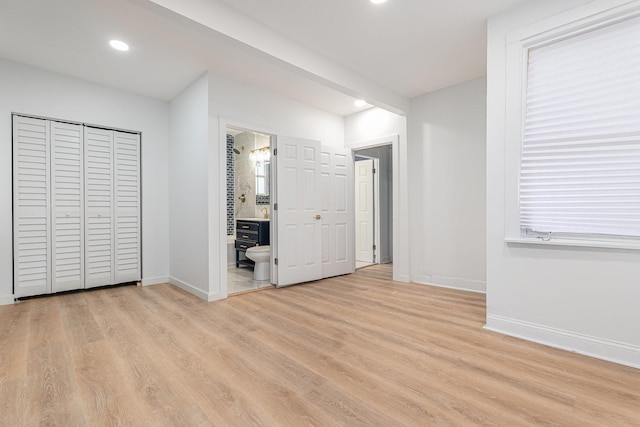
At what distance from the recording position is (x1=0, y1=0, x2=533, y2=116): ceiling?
2.46m

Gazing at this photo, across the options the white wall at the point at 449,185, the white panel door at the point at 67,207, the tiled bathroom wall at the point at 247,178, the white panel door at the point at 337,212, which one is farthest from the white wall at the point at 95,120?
the white wall at the point at 449,185

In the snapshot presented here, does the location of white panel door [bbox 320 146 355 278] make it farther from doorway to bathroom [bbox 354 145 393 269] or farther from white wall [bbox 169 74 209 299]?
white wall [bbox 169 74 209 299]

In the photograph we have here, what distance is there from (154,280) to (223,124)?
244 cm

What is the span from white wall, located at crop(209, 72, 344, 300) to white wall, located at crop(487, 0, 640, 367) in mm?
2542

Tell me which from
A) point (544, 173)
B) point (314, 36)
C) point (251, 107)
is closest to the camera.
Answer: point (544, 173)

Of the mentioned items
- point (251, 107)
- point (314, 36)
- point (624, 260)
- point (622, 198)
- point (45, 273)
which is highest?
point (314, 36)

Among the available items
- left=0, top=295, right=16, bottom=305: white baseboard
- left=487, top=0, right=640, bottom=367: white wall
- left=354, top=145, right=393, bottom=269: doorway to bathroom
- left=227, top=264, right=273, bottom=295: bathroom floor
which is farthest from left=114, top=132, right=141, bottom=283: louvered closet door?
left=487, top=0, right=640, bottom=367: white wall

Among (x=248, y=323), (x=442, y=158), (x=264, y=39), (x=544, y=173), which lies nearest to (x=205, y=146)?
(x=264, y=39)

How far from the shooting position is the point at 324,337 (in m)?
2.55

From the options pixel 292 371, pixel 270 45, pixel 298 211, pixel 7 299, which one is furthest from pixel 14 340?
pixel 270 45

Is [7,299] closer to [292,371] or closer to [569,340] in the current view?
[292,371]

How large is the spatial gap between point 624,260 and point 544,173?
2.42 feet

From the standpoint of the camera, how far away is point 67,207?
12.8 ft

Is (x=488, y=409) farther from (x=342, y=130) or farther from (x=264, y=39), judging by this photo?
(x=342, y=130)
